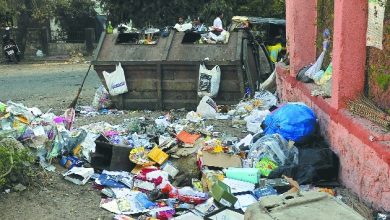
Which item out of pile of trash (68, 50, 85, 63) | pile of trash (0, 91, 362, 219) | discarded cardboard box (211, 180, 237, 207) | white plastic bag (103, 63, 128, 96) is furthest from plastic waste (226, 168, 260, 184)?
pile of trash (68, 50, 85, 63)

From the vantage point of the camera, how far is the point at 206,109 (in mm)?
7453

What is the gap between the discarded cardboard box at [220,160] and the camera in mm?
4895

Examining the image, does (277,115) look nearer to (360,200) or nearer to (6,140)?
(360,200)

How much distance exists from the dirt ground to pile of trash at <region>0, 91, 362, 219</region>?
0.14 metres

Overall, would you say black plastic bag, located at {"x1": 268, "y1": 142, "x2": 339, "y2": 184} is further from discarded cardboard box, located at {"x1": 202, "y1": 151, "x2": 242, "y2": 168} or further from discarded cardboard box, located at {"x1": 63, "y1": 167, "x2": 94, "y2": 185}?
discarded cardboard box, located at {"x1": 63, "y1": 167, "x2": 94, "y2": 185}

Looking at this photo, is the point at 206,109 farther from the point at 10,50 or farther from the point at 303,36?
the point at 10,50

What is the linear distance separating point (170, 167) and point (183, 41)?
11.9ft

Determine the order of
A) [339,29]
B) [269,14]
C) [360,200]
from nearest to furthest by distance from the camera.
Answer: [360,200] → [339,29] → [269,14]

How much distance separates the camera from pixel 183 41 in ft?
26.9

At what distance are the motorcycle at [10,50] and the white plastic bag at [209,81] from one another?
1119cm

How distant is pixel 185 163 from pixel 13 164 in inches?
65.1

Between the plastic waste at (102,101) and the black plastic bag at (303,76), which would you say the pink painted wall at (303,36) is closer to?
the black plastic bag at (303,76)

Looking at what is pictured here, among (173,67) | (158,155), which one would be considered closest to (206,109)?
(173,67)

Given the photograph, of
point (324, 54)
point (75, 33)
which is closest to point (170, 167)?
point (324, 54)
